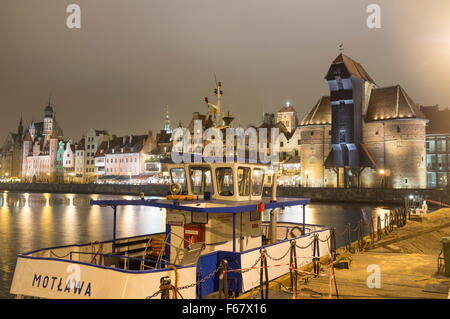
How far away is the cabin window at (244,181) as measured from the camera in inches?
447

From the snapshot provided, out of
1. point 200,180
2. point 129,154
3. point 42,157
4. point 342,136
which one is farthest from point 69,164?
point 200,180

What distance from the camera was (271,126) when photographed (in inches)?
3730

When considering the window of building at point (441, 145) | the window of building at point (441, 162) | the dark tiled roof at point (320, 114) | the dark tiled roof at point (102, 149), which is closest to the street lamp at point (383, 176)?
the dark tiled roof at point (320, 114)

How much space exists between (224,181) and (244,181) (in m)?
0.59

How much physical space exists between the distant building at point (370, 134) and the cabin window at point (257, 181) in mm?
56258

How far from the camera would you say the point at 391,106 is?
66625mm

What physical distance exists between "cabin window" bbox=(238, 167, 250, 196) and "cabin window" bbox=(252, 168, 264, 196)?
29 centimetres

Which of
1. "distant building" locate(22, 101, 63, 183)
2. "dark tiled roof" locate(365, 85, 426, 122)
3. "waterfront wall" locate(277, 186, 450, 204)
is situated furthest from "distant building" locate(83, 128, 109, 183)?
"dark tiled roof" locate(365, 85, 426, 122)

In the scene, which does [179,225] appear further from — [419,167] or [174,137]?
[174,137]

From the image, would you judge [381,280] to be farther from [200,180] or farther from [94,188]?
[94,188]

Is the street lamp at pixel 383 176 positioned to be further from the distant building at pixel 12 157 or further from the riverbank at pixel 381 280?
the distant building at pixel 12 157

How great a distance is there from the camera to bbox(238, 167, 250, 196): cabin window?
1134 cm

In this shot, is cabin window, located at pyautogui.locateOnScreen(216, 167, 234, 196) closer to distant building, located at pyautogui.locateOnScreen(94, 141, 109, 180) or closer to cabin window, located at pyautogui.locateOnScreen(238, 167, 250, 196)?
cabin window, located at pyautogui.locateOnScreen(238, 167, 250, 196)

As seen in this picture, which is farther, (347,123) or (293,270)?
(347,123)
